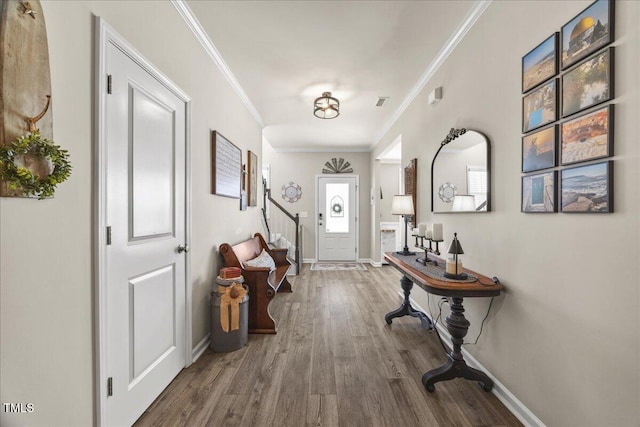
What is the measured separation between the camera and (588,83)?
48.6 inches

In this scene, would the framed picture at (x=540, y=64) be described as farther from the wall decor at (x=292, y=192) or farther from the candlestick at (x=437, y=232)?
the wall decor at (x=292, y=192)

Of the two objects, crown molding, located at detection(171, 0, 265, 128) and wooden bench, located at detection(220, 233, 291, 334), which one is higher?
crown molding, located at detection(171, 0, 265, 128)

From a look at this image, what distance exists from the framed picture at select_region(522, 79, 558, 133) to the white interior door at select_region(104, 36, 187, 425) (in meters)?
2.20

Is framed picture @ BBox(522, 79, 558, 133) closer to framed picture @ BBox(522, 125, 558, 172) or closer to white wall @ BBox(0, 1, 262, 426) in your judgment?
framed picture @ BBox(522, 125, 558, 172)

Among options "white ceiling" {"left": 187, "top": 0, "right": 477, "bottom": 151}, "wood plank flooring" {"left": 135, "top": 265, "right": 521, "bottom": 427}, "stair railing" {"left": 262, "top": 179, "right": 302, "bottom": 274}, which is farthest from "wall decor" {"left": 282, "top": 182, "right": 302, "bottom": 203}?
"wood plank flooring" {"left": 135, "top": 265, "right": 521, "bottom": 427}

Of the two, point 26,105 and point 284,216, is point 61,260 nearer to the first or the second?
point 26,105

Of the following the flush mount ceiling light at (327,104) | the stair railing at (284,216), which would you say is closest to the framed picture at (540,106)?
the flush mount ceiling light at (327,104)

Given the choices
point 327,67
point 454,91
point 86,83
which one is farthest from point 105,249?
point 454,91

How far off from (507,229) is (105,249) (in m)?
2.25

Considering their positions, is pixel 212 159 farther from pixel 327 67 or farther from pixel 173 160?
pixel 327 67

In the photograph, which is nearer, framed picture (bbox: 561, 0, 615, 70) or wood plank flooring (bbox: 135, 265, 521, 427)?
framed picture (bbox: 561, 0, 615, 70)

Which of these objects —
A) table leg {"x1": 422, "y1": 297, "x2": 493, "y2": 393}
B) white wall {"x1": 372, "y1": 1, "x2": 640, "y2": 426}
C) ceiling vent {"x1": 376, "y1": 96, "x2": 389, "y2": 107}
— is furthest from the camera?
ceiling vent {"x1": 376, "y1": 96, "x2": 389, "y2": 107}

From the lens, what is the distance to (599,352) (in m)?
1.19

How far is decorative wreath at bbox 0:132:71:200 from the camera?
0.88m
